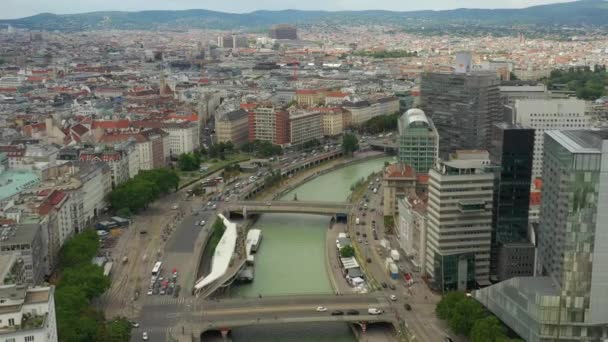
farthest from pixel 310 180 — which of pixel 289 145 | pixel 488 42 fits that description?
pixel 488 42

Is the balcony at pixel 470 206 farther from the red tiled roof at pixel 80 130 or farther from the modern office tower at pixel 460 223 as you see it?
the red tiled roof at pixel 80 130

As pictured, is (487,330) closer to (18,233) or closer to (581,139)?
(581,139)

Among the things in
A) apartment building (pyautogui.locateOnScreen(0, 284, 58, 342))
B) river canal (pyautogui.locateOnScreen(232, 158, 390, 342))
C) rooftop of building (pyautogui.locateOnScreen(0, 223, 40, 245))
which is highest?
apartment building (pyautogui.locateOnScreen(0, 284, 58, 342))

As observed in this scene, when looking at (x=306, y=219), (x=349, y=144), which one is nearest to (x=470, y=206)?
(x=306, y=219)

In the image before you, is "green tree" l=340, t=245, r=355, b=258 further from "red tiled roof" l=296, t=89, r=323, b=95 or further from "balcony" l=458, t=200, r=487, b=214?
Result: "red tiled roof" l=296, t=89, r=323, b=95

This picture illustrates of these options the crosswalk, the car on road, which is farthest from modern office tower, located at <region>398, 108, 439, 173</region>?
the crosswalk

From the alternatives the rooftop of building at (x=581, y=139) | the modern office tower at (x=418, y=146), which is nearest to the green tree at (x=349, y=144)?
the modern office tower at (x=418, y=146)
